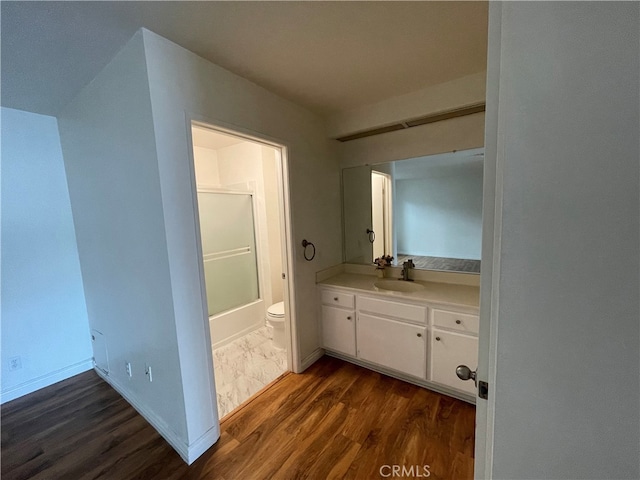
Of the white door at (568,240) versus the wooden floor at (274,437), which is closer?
the white door at (568,240)

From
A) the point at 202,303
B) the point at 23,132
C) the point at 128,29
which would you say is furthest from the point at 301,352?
the point at 23,132

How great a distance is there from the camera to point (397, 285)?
2438mm

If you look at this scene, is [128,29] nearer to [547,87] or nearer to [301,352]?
[547,87]

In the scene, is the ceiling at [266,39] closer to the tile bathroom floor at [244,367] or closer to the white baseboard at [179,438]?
the white baseboard at [179,438]

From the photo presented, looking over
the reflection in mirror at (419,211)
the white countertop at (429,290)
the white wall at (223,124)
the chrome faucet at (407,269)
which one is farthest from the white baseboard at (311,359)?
the chrome faucet at (407,269)

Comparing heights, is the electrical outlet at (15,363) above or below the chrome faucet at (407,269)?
below

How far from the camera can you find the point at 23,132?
84.7 inches

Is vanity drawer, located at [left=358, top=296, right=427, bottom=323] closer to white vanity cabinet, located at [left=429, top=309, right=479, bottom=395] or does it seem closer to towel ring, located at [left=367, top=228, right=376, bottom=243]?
white vanity cabinet, located at [left=429, top=309, right=479, bottom=395]

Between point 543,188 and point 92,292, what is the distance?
3120 millimetres

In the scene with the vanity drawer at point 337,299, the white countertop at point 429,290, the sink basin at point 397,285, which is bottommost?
the vanity drawer at point 337,299

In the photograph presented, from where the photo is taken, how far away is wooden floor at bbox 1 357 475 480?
59.3 inches

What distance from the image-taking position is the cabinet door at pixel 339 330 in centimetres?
238

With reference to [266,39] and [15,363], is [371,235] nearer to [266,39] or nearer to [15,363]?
[266,39]

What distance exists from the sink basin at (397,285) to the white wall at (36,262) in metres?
2.85
